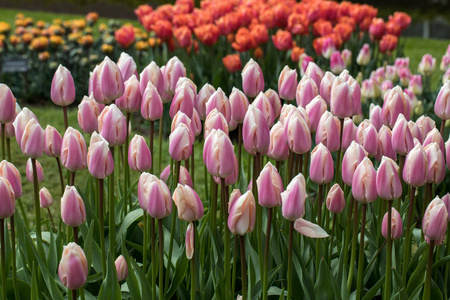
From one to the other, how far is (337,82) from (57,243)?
1028mm

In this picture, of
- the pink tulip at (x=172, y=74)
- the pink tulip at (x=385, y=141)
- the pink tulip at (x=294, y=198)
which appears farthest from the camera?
the pink tulip at (x=172, y=74)

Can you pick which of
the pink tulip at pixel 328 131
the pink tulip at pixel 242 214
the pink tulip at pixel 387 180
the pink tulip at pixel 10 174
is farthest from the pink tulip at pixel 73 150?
the pink tulip at pixel 387 180

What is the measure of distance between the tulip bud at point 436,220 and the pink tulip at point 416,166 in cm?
7

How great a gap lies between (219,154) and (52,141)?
63cm

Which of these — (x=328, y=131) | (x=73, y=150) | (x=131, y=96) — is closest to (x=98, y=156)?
(x=73, y=150)

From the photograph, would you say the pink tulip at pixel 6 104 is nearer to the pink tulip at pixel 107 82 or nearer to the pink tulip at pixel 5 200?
the pink tulip at pixel 107 82

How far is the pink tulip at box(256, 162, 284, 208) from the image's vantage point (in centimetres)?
152

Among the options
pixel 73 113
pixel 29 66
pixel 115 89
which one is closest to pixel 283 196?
pixel 115 89

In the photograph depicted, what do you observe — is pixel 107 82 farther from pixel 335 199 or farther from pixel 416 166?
pixel 416 166

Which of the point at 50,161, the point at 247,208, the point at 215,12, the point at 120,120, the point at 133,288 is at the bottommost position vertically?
the point at 50,161

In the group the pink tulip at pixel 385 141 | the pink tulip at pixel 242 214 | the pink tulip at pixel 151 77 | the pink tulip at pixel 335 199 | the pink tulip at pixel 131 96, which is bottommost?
the pink tulip at pixel 335 199

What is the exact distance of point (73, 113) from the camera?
252 inches

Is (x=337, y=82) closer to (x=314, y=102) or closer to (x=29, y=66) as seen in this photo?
(x=314, y=102)

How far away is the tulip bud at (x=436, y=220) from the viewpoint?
158 cm
